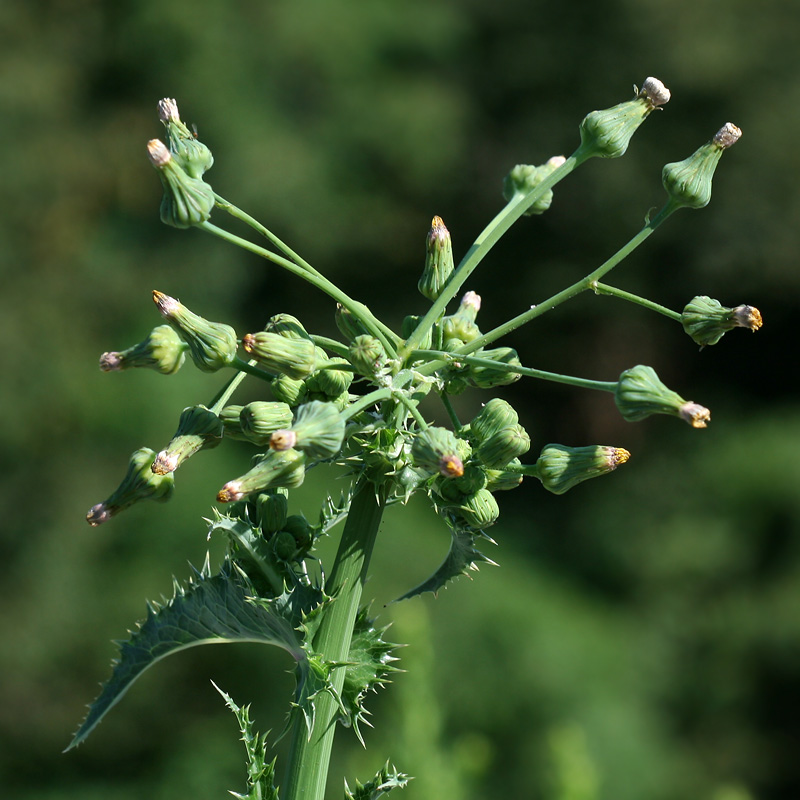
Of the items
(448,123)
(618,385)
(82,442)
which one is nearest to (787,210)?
(448,123)

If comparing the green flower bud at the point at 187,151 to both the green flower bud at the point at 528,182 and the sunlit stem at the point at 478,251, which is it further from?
the green flower bud at the point at 528,182

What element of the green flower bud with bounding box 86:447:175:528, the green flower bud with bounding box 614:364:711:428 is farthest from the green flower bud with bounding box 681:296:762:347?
the green flower bud with bounding box 86:447:175:528

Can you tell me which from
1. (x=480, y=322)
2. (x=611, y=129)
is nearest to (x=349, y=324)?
(x=611, y=129)

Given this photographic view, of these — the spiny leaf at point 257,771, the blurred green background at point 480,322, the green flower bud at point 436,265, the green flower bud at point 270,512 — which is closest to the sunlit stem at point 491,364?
the green flower bud at point 436,265

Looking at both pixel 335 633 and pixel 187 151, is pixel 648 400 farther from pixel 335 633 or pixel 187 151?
pixel 187 151

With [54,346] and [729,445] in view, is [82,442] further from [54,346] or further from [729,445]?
[729,445]

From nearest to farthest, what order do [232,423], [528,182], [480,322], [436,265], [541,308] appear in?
[541,308] → [232,423] → [436,265] → [528,182] → [480,322]
